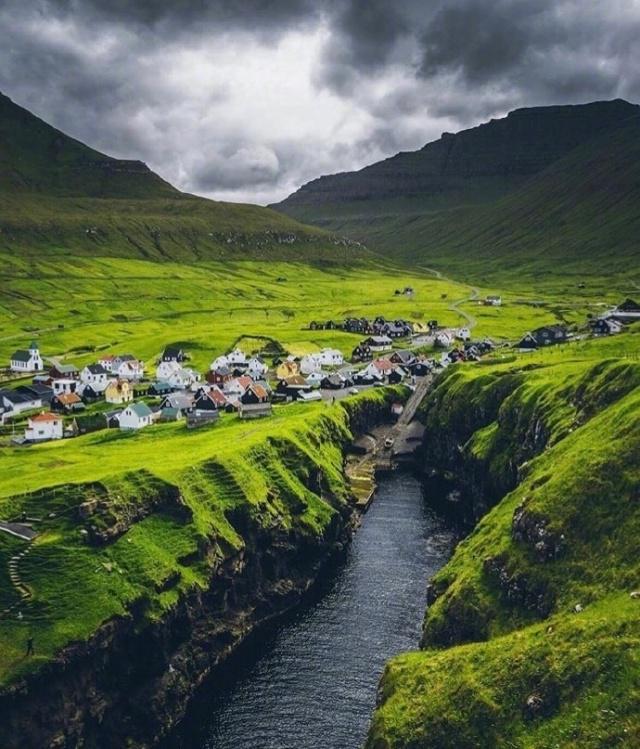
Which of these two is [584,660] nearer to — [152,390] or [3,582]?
[3,582]

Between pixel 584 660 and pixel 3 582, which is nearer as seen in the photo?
pixel 584 660

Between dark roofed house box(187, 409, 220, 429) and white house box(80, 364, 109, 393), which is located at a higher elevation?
white house box(80, 364, 109, 393)

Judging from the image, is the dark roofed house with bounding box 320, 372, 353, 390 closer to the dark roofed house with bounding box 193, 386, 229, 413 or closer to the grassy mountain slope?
the dark roofed house with bounding box 193, 386, 229, 413

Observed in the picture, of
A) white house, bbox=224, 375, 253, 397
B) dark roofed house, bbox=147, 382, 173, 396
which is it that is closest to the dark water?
white house, bbox=224, 375, 253, 397

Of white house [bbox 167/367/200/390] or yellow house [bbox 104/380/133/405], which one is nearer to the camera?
yellow house [bbox 104/380/133/405]

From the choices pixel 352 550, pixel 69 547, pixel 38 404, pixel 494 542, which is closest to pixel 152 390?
pixel 38 404

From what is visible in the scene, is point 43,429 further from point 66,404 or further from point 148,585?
point 148,585
